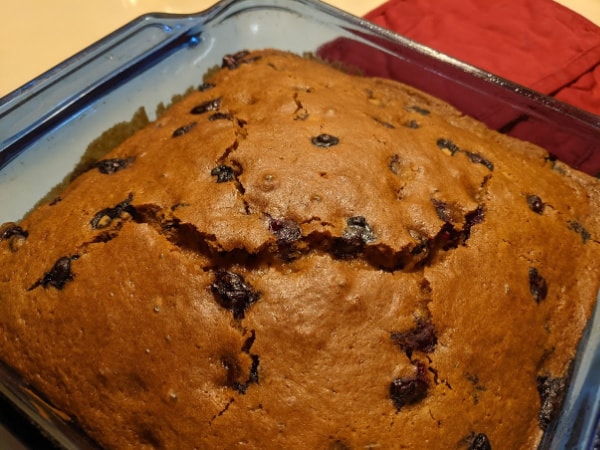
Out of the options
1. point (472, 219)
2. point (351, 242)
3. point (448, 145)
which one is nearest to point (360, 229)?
point (351, 242)

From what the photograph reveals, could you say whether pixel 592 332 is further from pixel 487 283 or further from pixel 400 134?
pixel 400 134

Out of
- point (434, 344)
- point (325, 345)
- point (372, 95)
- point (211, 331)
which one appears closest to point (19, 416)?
point (211, 331)

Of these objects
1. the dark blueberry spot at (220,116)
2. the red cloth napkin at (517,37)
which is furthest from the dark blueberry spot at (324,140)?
the red cloth napkin at (517,37)

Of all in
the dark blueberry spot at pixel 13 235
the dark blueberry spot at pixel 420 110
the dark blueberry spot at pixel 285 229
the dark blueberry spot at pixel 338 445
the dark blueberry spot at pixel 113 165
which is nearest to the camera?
the dark blueberry spot at pixel 338 445

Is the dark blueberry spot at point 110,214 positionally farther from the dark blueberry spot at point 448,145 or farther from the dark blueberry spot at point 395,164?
the dark blueberry spot at point 448,145

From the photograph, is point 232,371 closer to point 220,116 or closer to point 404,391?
point 404,391

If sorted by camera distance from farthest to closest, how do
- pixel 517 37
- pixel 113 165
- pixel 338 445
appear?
pixel 517 37 < pixel 113 165 < pixel 338 445
